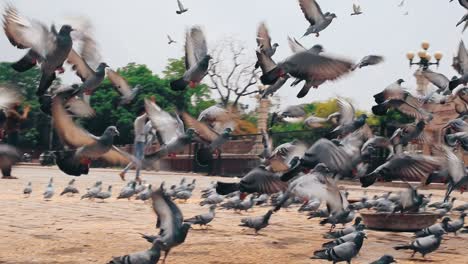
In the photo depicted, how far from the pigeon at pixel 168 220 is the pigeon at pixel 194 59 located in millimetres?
1622

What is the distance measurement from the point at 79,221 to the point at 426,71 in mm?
6310

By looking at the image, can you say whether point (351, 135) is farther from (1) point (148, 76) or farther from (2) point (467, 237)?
(1) point (148, 76)

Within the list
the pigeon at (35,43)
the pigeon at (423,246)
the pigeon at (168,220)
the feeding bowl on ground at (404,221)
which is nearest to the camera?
the pigeon at (168,220)

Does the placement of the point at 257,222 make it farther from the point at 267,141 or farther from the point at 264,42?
the point at 264,42

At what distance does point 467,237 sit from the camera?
459 inches

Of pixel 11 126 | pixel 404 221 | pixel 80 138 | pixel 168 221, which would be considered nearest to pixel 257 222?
pixel 404 221

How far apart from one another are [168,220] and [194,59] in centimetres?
231

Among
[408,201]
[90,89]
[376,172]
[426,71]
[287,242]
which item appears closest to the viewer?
[90,89]

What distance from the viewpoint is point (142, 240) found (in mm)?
9648

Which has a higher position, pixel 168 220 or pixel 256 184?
pixel 256 184

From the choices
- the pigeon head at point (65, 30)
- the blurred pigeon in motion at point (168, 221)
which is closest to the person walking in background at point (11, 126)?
the pigeon head at point (65, 30)

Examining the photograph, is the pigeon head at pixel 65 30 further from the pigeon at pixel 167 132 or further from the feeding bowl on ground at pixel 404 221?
the feeding bowl on ground at pixel 404 221

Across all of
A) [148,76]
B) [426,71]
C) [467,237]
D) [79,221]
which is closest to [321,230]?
[467,237]

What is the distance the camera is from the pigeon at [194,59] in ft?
27.2
